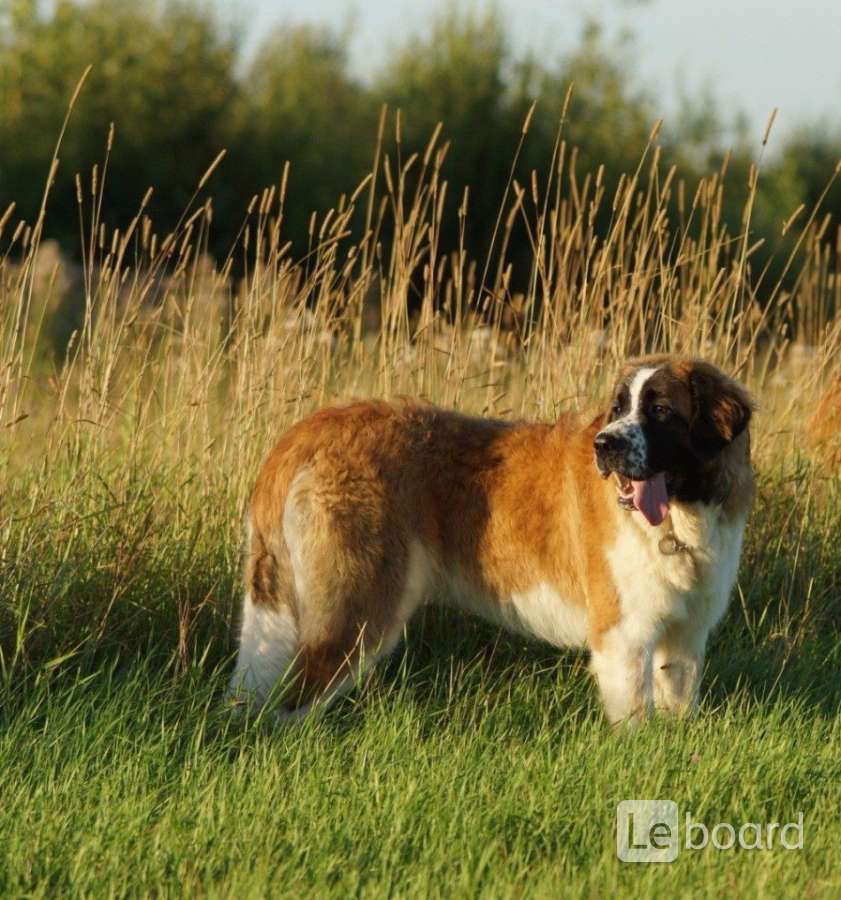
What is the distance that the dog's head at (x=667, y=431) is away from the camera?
459 cm

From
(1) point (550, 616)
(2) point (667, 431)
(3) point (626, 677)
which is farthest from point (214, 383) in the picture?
(3) point (626, 677)

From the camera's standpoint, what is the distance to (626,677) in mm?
4730

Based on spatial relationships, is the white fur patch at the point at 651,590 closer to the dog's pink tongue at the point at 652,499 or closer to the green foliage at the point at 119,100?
the dog's pink tongue at the point at 652,499

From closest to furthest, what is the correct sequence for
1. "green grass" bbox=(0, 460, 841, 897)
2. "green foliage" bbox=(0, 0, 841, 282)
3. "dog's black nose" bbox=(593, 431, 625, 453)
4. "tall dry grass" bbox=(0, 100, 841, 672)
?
"green grass" bbox=(0, 460, 841, 897)
"dog's black nose" bbox=(593, 431, 625, 453)
"tall dry grass" bbox=(0, 100, 841, 672)
"green foliage" bbox=(0, 0, 841, 282)

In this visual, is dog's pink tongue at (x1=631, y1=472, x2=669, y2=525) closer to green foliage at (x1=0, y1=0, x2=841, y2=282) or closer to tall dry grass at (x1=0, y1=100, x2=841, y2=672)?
tall dry grass at (x1=0, y1=100, x2=841, y2=672)

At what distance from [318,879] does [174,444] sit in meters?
3.12

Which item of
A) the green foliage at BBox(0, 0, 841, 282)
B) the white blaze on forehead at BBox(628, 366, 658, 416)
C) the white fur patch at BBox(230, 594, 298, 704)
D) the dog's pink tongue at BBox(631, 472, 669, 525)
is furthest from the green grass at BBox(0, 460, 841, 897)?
the green foliage at BBox(0, 0, 841, 282)

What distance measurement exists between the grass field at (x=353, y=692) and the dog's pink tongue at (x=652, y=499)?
70 cm

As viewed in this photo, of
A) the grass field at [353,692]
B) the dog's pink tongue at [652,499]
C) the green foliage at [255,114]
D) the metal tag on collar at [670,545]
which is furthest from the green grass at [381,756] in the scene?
the green foliage at [255,114]

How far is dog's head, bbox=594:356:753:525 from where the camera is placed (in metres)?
4.59

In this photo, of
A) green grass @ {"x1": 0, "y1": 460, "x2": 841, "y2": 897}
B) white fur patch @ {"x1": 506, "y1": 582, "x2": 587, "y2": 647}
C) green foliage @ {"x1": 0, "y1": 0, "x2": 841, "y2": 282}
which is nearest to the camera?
green grass @ {"x1": 0, "y1": 460, "x2": 841, "y2": 897}

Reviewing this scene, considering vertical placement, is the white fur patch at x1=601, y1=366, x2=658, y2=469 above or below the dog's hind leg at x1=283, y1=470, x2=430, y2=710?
above

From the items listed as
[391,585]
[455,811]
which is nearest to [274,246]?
[391,585]

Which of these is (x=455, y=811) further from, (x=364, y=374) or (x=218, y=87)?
(x=218, y=87)
